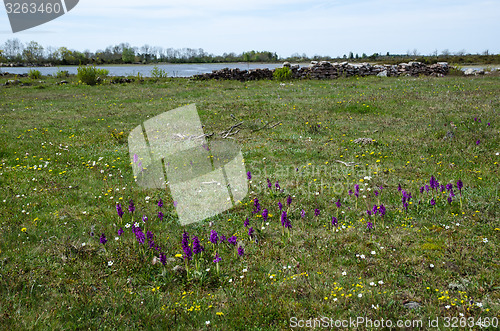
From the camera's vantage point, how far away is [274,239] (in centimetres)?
603

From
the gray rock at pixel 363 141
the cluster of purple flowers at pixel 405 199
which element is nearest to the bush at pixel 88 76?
the gray rock at pixel 363 141

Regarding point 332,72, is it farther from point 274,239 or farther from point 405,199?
point 274,239

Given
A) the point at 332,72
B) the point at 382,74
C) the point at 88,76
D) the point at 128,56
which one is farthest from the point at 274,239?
the point at 128,56

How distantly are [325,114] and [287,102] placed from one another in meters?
4.17

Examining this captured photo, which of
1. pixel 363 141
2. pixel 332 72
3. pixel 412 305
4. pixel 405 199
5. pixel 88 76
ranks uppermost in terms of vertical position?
pixel 88 76

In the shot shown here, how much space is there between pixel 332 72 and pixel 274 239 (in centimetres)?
3325

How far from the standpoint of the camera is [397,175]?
8.70m

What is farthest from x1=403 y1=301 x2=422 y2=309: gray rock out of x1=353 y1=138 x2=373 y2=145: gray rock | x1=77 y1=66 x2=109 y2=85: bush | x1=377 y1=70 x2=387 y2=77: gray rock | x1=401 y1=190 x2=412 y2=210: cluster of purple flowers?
x1=77 y1=66 x2=109 y2=85: bush

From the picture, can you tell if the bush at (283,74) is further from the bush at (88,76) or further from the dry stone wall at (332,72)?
the bush at (88,76)

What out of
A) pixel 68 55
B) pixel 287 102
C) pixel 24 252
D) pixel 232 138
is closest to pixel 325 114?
pixel 287 102

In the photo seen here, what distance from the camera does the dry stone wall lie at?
35.9 meters

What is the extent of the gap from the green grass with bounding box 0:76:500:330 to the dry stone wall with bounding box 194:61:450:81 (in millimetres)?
24086

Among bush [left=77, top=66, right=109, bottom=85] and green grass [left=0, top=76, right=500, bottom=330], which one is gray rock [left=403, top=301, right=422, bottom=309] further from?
bush [left=77, top=66, right=109, bottom=85]

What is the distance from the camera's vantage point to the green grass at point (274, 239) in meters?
4.19
